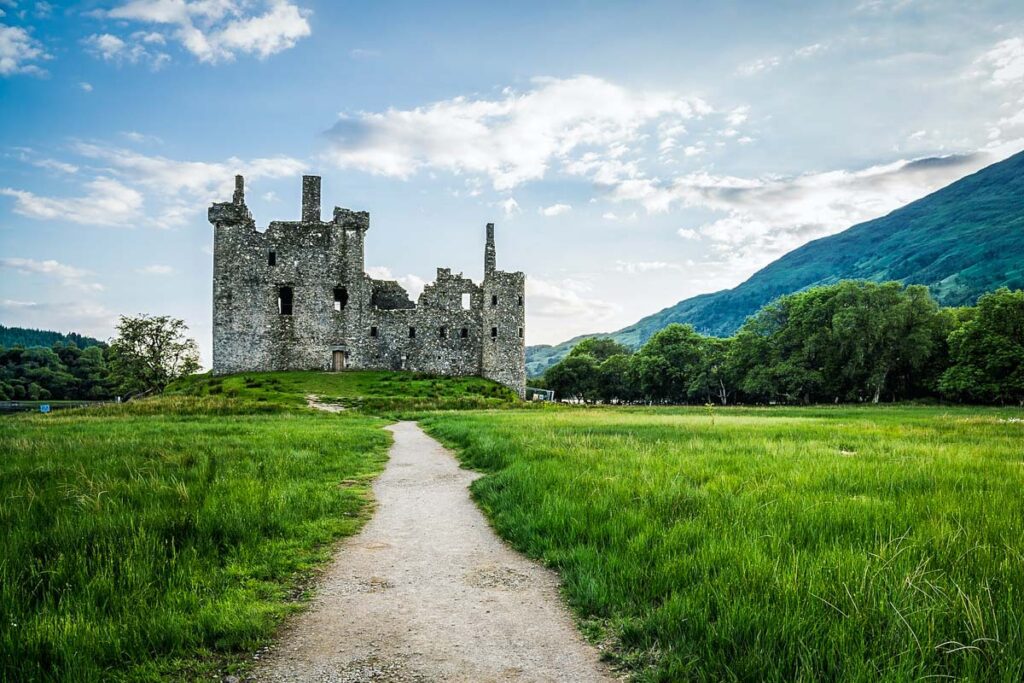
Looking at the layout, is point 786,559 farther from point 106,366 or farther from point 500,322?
point 106,366

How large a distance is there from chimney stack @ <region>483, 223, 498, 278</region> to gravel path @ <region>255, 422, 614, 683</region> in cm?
5122

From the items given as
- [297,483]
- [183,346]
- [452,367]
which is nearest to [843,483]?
[297,483]

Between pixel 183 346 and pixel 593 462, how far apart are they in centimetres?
7423

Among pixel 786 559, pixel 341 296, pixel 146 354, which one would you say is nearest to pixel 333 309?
pixel 341 296

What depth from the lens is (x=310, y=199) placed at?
2165 inches

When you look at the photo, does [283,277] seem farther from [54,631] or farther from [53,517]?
[54,631]

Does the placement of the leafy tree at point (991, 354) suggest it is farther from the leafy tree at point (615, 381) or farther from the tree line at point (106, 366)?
the tree line at point (106, 366)

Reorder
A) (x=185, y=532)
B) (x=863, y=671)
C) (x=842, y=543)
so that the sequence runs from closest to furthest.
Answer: (x=863, y=671)
(x=842, y=543)
(x=185, y=532)

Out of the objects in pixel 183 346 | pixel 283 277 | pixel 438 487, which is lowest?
pixel 438 487

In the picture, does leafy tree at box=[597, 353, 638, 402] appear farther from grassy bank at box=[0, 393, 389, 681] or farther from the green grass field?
grassy bank at box=[0, 393, 389, 681]

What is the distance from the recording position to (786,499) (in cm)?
760

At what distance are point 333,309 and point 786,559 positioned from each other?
52.9m

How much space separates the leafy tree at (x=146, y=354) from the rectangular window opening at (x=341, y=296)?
27.9m

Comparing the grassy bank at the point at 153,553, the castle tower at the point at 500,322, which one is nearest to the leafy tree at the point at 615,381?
the castle tower at the point at 500,322
